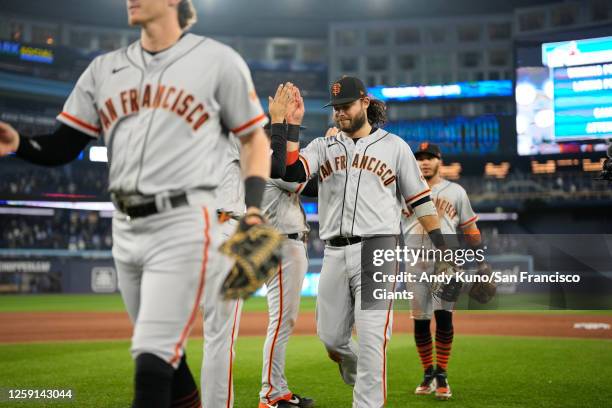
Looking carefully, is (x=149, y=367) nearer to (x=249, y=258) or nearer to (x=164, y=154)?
(x=249, y=258)

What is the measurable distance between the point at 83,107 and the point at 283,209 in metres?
2.90

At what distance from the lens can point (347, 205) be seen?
4.62 metres

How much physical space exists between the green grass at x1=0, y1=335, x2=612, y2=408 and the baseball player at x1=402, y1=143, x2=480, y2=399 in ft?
0.88

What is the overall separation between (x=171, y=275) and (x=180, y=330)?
201mm

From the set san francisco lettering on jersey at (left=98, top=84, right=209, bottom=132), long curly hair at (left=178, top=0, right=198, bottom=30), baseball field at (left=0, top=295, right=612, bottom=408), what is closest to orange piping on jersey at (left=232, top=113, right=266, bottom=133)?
san francisco lettering on jersey at (left=98, top=84, right=209, bottom=132)

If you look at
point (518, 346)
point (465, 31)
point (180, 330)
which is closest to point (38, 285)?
point (518, 346)

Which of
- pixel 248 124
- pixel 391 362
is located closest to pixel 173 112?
pixel 248 124

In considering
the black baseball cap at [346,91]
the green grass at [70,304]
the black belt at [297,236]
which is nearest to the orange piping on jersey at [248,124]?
the black baseball cap at [346,91]

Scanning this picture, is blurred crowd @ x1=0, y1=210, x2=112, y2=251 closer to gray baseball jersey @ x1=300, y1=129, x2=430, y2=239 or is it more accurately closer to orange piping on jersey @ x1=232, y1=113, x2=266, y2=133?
gray baseball jersey @ x1=300, y1=129, x2=430, y2=239

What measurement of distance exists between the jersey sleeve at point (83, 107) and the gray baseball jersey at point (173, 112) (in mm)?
32

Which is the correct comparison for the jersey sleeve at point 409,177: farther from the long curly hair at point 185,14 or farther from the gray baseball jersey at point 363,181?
the long curly hair at point 185,14

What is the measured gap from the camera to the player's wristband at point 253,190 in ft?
9.04

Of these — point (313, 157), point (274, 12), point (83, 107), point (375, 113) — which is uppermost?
point (274, 12)

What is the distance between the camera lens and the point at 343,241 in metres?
4.64
